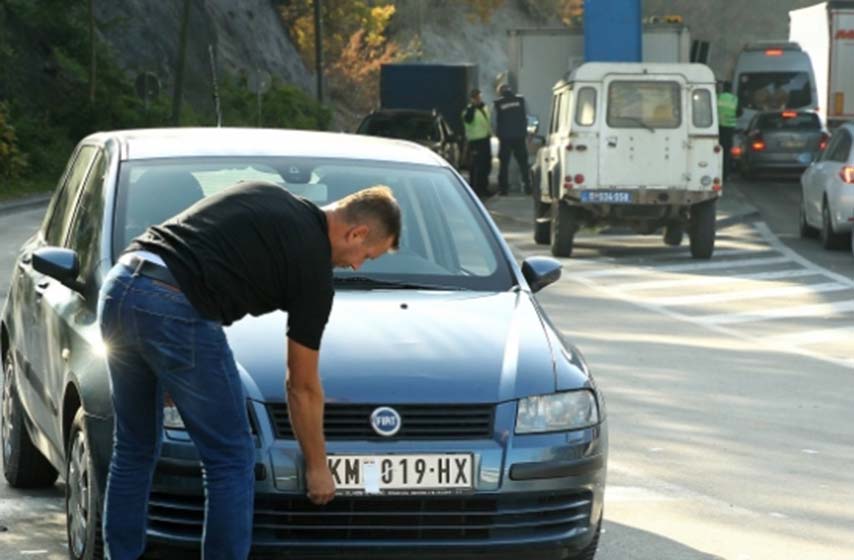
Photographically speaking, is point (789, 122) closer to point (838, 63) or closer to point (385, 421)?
point (838, 63)

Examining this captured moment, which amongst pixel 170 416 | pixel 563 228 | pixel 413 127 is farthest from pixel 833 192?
pixel 170 416

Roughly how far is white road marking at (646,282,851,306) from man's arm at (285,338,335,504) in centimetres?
1368

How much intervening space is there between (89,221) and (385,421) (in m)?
1.97

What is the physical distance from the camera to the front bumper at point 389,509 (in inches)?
265

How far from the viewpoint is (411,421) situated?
22.6 ft

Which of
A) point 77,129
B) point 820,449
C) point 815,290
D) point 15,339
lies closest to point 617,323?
point 815,290

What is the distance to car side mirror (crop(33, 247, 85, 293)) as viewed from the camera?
773 centimetres

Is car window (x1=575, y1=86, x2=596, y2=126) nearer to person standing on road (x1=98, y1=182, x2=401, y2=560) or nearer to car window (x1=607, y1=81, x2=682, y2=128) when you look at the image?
car window (x1=607, y1=81, x2=682, y2=128)

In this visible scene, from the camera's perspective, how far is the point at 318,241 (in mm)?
6184

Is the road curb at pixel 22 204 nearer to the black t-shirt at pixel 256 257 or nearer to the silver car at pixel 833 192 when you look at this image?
the silver car at pixel 833 192

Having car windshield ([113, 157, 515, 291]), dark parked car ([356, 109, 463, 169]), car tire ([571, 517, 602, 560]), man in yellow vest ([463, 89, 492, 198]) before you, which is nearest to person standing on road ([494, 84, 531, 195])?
man in yellow vest ([463, 89, 492, 198])

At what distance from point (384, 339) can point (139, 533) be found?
1.11m

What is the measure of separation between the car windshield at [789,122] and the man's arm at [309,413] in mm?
37428

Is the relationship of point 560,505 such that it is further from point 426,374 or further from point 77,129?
point 77,129
